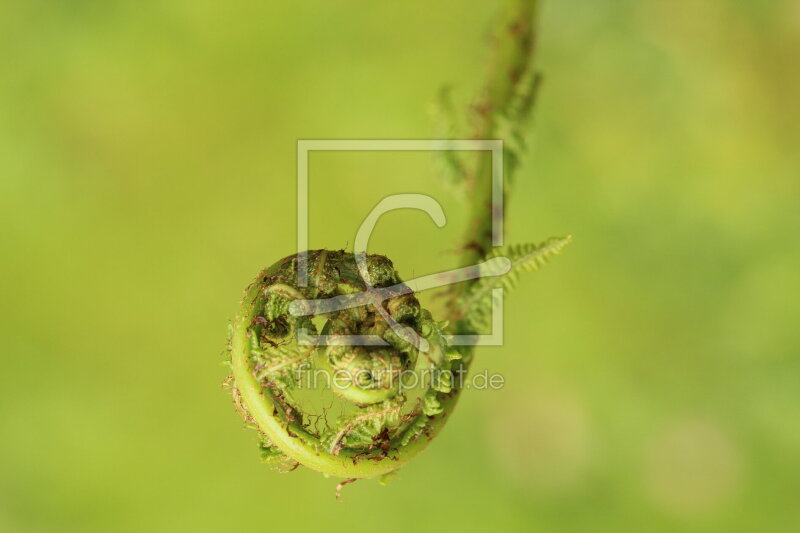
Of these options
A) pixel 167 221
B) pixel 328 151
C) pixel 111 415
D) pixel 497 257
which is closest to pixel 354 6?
pixel 328 151

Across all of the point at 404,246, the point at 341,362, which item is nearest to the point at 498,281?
the point at 341,362

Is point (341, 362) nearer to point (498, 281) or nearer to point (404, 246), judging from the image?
point (498, 281)

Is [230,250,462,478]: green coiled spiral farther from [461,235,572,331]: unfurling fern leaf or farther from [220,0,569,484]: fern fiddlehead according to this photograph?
[461,235,572,331]: unfurling fern leaf

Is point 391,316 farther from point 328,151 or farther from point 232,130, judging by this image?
point 232,130

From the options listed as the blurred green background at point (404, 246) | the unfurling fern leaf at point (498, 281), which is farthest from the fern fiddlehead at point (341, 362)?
the blurred green background at point (404, 246)

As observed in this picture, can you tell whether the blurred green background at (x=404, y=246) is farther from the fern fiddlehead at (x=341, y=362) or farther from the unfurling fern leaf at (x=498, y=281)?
the fern fiddlehead at (x=341, y=362)
